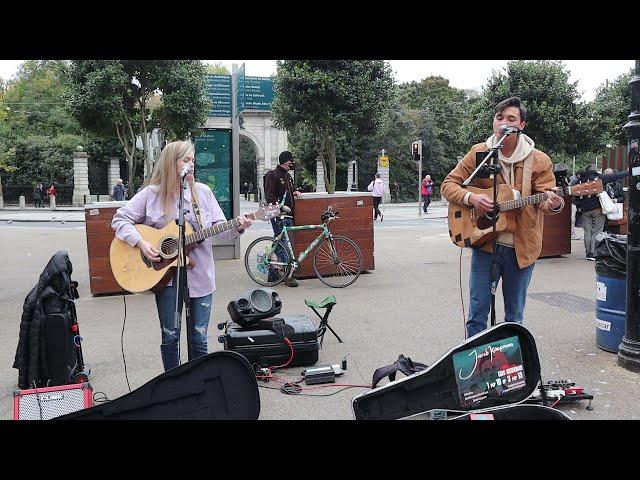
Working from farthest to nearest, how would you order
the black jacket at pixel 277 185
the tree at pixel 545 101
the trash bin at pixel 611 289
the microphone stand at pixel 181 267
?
the tree at pixel 545 101 < the black jacket at pixel 277 185 < the trash bin at pixel 611 289 < the microphone stand at pixel 181 267

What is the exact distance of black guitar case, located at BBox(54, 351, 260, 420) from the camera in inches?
134

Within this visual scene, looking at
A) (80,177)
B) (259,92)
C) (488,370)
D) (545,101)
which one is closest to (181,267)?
(488,370)

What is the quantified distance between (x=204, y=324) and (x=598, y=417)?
274 centimetres

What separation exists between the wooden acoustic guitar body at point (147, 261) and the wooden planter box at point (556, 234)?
332 inches

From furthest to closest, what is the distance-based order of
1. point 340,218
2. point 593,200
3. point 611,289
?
point 593,200 → point 340,218 → point 611,289

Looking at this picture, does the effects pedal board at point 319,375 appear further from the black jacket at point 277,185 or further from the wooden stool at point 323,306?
the black jacket at point 277,185

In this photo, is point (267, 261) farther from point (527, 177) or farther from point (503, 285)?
point (527, 177)

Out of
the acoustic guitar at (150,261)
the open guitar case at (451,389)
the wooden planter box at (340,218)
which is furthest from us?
the wooden planter box at (340,218)

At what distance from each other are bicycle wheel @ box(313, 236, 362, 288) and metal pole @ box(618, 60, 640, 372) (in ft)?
14.3

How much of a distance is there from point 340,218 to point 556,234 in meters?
4.30

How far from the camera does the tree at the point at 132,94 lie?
503 inches

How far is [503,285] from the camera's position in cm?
436

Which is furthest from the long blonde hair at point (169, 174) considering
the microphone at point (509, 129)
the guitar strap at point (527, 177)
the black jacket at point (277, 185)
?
the black jacket at point (277, 185)
